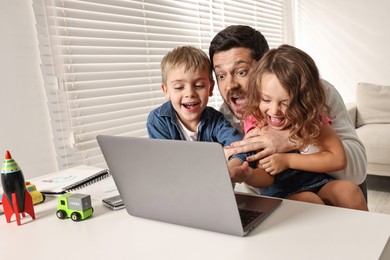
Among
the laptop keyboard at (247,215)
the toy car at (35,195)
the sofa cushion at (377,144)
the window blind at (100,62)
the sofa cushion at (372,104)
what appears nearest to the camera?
the laptop keyboard at (247,215)

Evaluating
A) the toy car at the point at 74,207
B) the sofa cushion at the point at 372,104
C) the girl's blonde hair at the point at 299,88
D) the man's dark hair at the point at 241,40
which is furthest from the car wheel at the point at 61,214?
the sofa cushion at the point at 372,104

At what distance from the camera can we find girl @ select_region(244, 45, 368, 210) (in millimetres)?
1037

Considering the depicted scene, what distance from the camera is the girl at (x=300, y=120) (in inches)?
40.8

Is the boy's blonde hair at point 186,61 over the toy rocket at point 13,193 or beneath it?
over

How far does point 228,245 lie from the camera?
63 centimetres

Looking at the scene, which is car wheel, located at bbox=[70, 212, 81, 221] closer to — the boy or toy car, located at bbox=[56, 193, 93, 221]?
toy car, located at bbox=[56, 193, 93, 221]

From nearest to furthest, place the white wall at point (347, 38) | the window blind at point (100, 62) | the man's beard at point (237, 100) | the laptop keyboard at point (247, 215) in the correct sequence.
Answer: the laptop keyboard at point (247, 215), the man's beard at point (237, 100), the window blind at point (100, 62), the white wall at point (347, 38)

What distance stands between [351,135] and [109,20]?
1.28m

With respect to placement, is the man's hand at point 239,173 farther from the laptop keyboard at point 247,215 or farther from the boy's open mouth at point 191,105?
the boy's open mouth at point 191,105

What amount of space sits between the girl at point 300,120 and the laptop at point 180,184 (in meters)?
0.27

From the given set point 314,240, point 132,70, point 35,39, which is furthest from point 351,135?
point 35,39

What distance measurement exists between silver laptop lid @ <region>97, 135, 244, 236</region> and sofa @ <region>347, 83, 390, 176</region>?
223 centimetres

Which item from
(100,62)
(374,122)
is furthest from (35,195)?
(374,122)

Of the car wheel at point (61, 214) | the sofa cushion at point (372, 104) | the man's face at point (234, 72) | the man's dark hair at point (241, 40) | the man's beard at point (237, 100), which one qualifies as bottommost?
the sofa cushion at point (372, 104)
